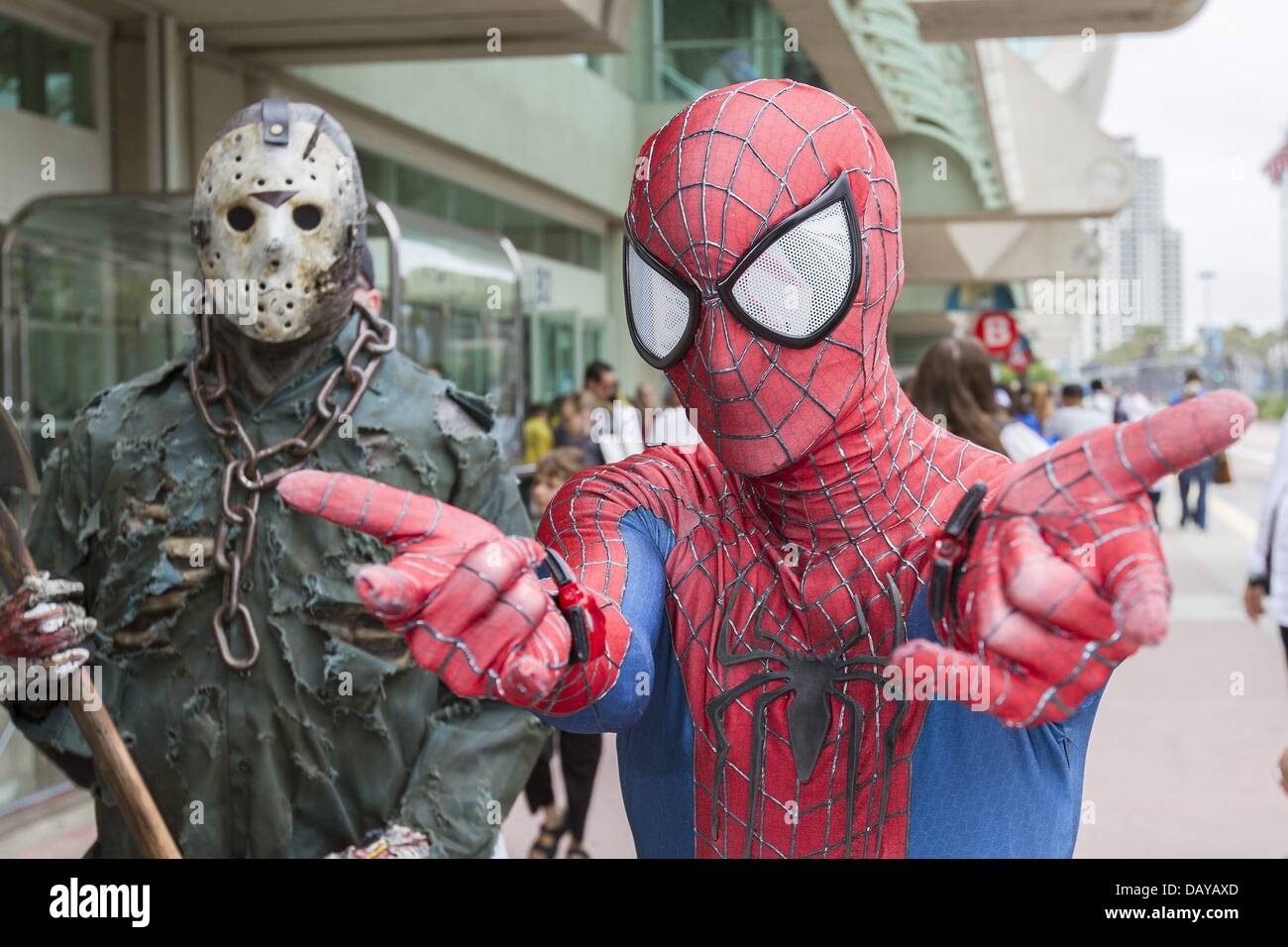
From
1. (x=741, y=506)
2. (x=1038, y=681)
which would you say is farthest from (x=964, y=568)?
(x=741, y=506)

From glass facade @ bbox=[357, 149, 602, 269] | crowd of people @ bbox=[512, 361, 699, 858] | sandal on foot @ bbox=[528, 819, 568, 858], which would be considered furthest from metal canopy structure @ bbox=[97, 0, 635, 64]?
sandal on foot @ bbox=[528, 819, 568, 858]

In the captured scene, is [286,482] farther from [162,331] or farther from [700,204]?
[162,331]

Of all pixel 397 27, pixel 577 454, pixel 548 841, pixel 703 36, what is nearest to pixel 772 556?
pixel 548 841

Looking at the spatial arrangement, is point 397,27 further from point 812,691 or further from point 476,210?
point 812,691

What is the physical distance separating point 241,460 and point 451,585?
4.30 ft

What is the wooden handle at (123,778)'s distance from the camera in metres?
2.24

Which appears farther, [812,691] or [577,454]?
[577,454]

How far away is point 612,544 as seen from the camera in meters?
1.51

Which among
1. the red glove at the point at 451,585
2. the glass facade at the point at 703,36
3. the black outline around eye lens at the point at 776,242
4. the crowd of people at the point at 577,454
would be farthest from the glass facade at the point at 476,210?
the red glove at the point at 451,585

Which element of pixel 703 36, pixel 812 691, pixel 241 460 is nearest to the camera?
pixel 812 691

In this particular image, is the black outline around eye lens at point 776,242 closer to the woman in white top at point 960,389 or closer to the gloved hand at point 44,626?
the gloved hand at point 44,626

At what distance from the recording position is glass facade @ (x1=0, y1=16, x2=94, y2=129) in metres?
6.94

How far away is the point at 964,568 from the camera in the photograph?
1271mm
